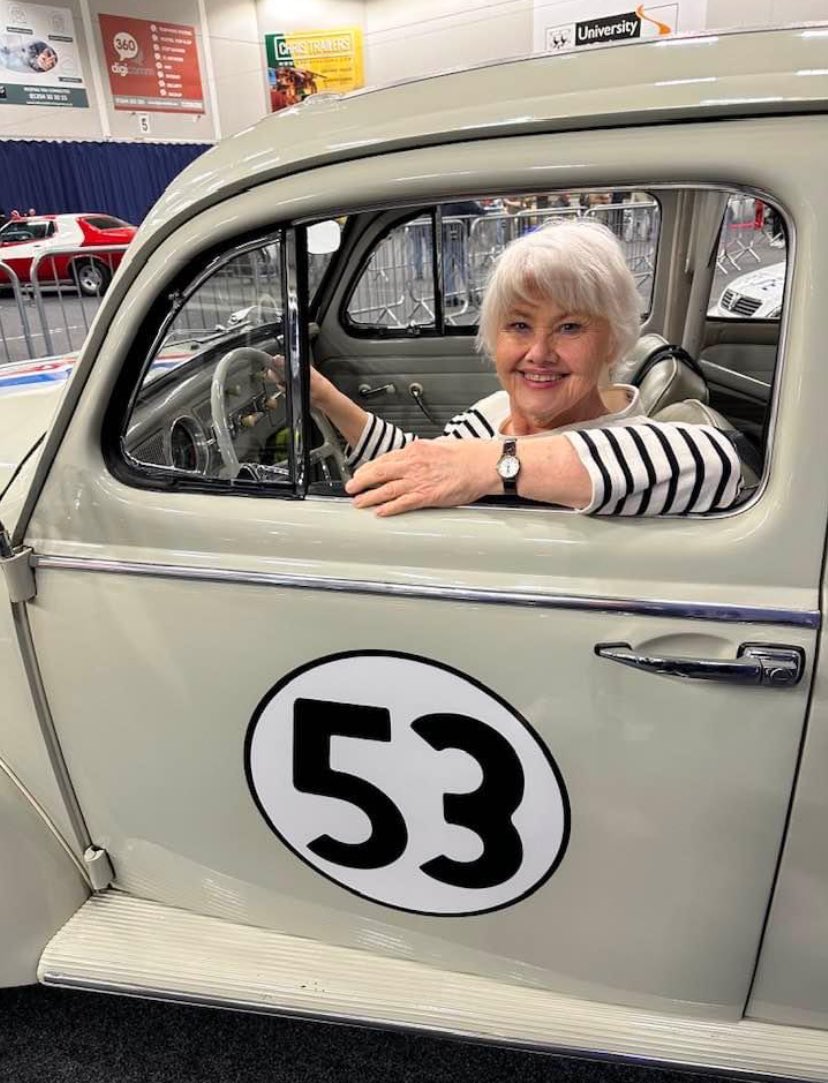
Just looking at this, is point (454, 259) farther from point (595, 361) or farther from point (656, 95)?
point (656, 95)

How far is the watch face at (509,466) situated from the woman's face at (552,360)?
0.74 feet

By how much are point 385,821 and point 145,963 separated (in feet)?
1.86

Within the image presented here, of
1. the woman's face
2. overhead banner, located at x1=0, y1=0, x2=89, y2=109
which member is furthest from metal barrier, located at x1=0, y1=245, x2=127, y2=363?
the woman's face

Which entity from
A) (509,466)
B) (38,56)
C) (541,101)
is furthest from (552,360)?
(38,56)

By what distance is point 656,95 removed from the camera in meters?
1.02

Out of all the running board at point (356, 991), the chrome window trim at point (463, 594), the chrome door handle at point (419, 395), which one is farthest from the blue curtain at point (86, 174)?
the running board at point (356, 991)

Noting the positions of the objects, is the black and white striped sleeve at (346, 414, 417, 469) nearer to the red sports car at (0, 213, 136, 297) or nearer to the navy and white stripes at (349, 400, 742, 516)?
the navy and white stripes at (349, 400, 742, 516)

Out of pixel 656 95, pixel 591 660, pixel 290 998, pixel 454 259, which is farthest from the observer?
pixel 454 259

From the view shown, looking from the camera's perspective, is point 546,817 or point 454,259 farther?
point 454,259

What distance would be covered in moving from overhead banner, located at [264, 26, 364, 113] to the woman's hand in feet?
64.0

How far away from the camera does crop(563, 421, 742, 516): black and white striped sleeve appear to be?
1124 mm

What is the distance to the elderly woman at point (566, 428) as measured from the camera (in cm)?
113

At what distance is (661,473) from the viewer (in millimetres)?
1124

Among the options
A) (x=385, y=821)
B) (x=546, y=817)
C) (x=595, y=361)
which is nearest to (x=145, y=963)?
(x=385, y=821)
